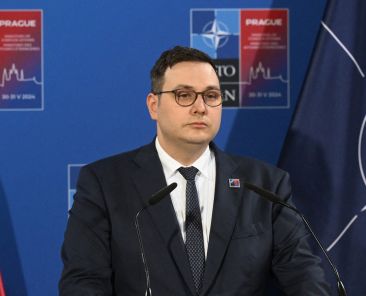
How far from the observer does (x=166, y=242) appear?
88.7 inches

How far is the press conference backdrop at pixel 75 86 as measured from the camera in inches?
114

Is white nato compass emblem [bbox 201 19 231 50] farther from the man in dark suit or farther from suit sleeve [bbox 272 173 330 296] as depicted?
suit sleeve [bbox 272 173 330 296]

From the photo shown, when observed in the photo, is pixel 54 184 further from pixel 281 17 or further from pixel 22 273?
pixel 281 17

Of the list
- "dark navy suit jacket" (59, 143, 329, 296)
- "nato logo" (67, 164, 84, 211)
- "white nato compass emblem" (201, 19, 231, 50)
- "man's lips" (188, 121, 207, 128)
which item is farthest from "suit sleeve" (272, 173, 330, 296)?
"nato logo" (67, 164, 84, 211)

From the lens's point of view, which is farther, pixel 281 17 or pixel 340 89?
pixel 281 17

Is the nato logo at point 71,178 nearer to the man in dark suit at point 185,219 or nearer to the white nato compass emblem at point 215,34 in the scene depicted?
the man in dark suit at point 185,219

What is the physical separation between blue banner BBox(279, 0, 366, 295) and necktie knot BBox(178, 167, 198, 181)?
17.5 inches

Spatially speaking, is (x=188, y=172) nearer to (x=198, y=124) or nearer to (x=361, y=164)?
(x=198, y=124)

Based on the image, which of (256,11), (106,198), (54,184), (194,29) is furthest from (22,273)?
(256,11)

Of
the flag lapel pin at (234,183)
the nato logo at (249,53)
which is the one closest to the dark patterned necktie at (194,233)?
the flag lapel pin at (234,183)

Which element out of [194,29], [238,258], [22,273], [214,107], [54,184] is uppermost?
[194,29]

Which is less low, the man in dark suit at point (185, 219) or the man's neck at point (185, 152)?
the man's neck at point (185, 152)

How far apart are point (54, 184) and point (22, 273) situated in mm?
420

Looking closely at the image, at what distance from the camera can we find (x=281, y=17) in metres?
2.99
